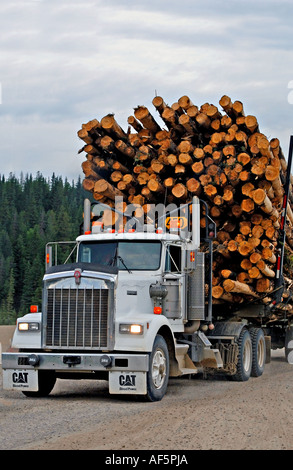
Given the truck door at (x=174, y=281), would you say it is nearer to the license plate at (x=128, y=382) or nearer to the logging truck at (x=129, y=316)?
the logging truck at (x=129, y=316)

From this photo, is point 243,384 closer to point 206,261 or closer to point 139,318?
point 206,261

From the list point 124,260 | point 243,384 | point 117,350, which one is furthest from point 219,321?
point 117,350

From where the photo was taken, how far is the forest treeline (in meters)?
96.6

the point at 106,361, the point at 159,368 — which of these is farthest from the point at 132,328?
the point at 159,368

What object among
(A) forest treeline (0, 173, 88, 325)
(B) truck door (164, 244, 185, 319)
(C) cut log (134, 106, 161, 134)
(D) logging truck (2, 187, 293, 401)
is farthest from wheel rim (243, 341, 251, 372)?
(A) forest treeline (0, 173, 88, 325)

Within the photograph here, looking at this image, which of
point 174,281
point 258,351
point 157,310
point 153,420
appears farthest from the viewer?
point 258,351

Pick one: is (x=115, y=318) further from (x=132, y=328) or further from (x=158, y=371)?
(x=158, y=371)

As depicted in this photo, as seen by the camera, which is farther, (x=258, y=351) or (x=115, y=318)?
(x=258, y=351)

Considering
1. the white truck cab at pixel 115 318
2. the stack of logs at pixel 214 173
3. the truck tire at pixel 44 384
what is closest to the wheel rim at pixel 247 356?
the stack of logs at pixel 214 173

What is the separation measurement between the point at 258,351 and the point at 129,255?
4.82 meters

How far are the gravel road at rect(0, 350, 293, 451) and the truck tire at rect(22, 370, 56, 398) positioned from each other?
0.41 feet

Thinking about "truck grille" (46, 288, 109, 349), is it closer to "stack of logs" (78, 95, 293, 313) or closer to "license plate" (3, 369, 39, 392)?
"license plate" (3, 369, 39, 392)

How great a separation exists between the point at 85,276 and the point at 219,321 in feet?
15.2

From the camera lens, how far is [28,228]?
414ft
